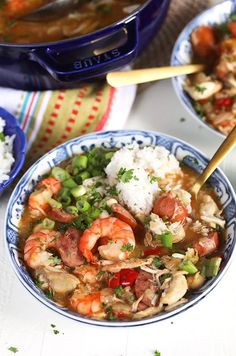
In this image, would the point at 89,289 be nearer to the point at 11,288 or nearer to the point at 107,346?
the point at 107,346

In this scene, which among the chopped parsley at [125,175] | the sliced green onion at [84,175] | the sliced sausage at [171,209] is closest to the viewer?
the sliced sausage at [171,209]

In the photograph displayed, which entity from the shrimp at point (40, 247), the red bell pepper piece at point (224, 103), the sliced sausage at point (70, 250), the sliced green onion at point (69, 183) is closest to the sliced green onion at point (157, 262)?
the sliced sausage at point (70, 250)

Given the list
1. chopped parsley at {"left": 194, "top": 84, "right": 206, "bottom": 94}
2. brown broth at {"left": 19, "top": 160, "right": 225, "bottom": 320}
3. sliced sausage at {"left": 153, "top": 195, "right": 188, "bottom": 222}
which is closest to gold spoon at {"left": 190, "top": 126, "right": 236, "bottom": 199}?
brown broth at {"left": 19, "top": 160, "right": 225, "bottom": 320}

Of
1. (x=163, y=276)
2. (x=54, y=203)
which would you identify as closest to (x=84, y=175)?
(x=54, y=203)

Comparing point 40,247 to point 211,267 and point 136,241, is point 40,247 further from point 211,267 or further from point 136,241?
point 211,267

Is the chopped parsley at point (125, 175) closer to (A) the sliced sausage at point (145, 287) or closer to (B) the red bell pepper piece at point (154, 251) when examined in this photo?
(B) the red bell pepper piece at point (154, 251)

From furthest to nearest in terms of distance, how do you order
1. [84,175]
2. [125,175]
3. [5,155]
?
[5,155]
[84,175]
[125,175]

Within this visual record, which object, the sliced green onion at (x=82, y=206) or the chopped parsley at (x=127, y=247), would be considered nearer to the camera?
the chopped parsley at (x=127, y=247)
